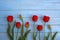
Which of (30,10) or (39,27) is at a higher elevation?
(30,10)

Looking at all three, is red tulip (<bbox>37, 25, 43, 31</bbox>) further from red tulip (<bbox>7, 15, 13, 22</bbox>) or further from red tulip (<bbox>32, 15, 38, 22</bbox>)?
red tulip (<bbox>7, 15, 13, 22</bbox>)

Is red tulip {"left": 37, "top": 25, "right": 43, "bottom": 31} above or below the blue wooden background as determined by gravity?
below

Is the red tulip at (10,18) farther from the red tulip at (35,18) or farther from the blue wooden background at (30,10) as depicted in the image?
the red tulip at (35,18)

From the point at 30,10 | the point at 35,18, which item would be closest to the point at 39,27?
the point at 35,18

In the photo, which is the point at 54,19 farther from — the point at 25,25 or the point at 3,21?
the point at 3,21

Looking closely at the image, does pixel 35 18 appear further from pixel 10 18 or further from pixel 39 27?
pixel 10 18

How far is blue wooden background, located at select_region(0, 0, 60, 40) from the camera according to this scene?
3.97ft

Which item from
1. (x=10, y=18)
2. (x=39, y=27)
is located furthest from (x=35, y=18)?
(x=10, y=18)

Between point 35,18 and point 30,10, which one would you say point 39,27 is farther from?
point 30,10

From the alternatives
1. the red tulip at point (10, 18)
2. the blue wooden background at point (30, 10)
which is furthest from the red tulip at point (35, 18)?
the red tulip at point (10, 18)

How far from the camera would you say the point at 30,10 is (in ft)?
4.01

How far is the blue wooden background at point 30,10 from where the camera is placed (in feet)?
3.97

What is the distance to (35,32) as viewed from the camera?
1196mm

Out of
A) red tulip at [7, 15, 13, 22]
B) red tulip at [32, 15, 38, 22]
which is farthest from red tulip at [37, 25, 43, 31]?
red tulip at [7, 15, 13, 22]
